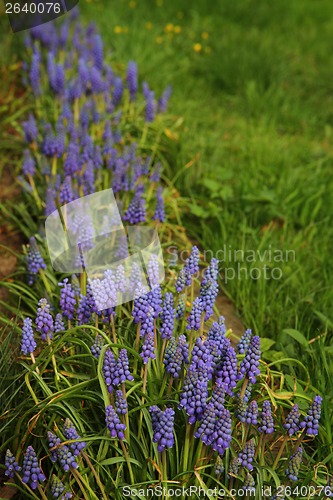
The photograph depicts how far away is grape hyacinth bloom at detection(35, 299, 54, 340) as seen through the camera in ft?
8.50

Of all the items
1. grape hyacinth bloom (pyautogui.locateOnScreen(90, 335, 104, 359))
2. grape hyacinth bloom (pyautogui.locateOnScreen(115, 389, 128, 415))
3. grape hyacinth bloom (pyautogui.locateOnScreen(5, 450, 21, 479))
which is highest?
grape hyacinth bloom (pyautogui.locateOnScreen(90, 335, 104, 359))

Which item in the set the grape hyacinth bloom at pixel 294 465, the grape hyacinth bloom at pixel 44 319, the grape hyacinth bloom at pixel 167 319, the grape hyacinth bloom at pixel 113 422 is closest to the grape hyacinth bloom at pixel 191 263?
the grape hyacinth bloom at pixel 167 319

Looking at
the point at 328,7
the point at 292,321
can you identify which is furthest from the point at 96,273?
the point at 328,7

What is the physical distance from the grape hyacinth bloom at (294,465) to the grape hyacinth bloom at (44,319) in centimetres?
111

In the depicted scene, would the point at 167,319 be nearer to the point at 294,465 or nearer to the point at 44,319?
the point at 44,319

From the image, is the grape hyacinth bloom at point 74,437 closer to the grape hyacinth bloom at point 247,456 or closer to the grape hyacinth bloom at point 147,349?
the grape hyacinth bloom at point 147,349

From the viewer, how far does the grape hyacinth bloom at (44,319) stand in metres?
2.59

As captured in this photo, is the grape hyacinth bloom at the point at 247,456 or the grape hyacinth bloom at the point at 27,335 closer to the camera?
the grape hyacinth bloom at the point at 247,456

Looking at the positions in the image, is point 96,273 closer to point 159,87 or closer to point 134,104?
point 134,104

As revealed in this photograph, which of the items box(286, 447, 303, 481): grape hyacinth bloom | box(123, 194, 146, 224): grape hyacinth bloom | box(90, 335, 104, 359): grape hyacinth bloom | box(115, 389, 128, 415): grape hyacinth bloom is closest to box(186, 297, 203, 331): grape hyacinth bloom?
box(90, 335, 104, 359): grape hyacinth bloom

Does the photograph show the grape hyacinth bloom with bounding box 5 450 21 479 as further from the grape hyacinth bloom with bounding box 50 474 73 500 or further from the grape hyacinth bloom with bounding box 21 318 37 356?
the grape hyacinth bloom with bounding box 21 318 37 356

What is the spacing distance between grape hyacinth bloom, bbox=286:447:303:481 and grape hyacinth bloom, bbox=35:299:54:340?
1108mm

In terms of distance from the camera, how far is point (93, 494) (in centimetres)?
240

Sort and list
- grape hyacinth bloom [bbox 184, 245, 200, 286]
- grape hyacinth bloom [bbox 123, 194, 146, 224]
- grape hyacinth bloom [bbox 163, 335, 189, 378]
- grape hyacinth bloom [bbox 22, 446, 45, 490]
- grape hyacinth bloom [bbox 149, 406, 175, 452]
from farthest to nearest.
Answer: grape hyacinth bloom [bbox 123, 194, 146, 224], grape hyacinth bloom [bbox 184, 245, 200, 286], grape hyacinth bloom [bbox 163, 335, 189, 378], grape hyacinth bloom [bbox 22, 446, 45, 490], grape hyacinth bloom [bbox 149, 406, 175, 452]
